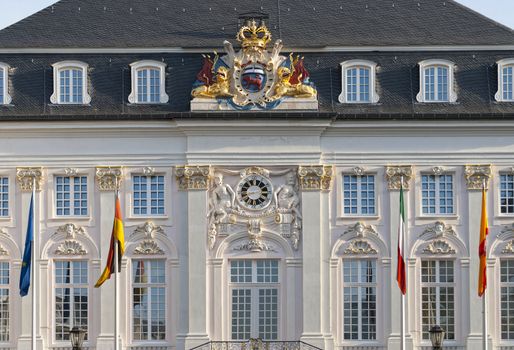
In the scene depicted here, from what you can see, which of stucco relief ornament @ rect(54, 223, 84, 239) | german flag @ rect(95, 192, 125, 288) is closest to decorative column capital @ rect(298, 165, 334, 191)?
german flag @ rect(95, 192, 125, 288)

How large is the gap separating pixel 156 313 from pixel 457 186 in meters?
12.7

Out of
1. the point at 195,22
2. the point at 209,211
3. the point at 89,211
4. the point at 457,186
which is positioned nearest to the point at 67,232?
the point at 89,211

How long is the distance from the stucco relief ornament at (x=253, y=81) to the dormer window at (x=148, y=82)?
147 centimetres

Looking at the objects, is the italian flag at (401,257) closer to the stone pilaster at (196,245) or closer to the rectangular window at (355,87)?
the rectangular window at (355,87)

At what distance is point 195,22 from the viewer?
230 feet

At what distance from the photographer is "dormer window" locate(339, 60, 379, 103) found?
68250 millimetres

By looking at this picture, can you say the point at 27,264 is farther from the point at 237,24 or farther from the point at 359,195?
the point at 237,24

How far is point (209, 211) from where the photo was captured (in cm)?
6781

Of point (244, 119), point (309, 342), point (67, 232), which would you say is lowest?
point (309, 342)

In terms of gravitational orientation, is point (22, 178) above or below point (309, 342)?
above

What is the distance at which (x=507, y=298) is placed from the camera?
67688mm

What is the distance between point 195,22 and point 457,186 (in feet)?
40.8

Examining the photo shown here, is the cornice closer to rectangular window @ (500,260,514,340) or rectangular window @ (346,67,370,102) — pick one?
rectangular window @ (346,67,370,102)

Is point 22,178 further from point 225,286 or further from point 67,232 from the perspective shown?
point 225,286
